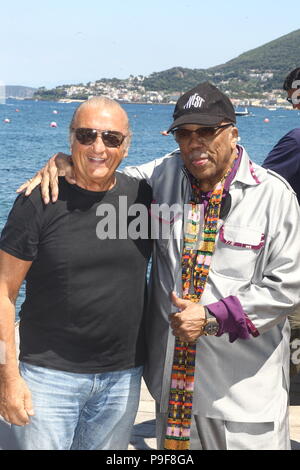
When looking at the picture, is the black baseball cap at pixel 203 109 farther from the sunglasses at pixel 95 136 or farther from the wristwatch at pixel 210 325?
the wristwatch at pixel 210 325

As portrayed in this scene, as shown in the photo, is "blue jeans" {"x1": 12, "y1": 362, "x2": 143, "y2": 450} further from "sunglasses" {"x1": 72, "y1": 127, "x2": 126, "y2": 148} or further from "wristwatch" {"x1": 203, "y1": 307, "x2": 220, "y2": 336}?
"sunglasses" {"x1": 72, "y1": 127, "x2": 126, "y2": 148}

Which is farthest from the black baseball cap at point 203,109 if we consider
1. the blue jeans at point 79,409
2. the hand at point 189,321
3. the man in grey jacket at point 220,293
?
A: the blue jeans at point 79,409

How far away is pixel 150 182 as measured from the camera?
383 centimetres

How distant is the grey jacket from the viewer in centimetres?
330

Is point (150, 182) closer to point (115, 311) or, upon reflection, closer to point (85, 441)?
point (115, 311)

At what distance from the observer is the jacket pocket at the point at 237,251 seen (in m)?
3.38

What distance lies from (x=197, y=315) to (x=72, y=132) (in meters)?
1.11

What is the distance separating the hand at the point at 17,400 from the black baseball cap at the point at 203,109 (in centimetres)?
144

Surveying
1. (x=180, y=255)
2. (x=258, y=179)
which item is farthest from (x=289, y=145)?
(x=180, y=255)

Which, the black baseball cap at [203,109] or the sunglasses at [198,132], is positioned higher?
the black baseball cap at [203,109]

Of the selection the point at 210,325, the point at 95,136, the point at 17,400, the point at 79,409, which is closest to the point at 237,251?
the point at 210,325

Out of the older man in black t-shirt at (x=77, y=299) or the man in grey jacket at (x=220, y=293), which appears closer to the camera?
the older man in black t-shirt at (x=77, y=299)

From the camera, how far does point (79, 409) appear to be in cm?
341

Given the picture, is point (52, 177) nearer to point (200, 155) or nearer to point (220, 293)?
point (200, 155)
